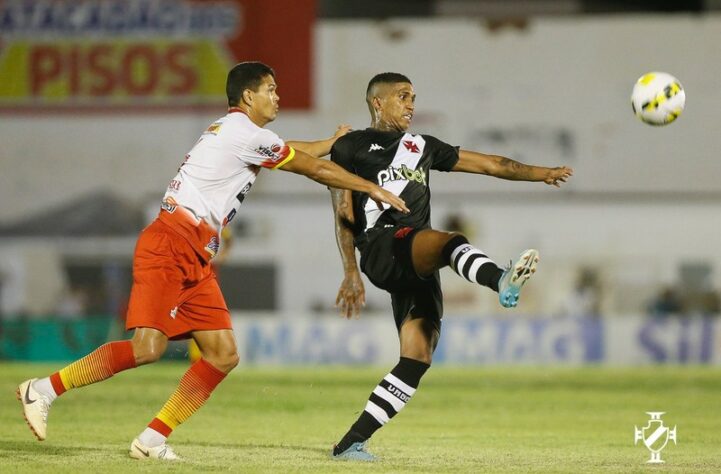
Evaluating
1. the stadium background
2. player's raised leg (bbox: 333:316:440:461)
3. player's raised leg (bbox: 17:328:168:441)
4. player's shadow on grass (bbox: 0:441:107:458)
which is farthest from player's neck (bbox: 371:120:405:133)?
the stadium background

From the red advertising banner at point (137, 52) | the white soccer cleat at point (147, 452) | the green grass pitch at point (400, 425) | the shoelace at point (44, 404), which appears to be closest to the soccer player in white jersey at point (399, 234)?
the green grass pitch at point (400, 425)

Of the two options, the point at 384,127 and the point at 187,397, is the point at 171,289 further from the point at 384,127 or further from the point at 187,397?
the point at 384,127

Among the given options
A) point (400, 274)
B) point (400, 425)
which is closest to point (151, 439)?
point (400, 274)

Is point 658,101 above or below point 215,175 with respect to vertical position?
above

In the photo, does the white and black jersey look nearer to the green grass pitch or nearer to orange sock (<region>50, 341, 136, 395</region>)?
the green grass pitch

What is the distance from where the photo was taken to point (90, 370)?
768 centimetres

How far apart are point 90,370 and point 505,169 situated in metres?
3.03

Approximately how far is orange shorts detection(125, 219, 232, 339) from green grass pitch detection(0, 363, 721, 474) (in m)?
0.88

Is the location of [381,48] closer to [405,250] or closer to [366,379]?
[366,379]

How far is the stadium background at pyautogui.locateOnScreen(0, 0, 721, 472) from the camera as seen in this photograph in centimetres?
2847

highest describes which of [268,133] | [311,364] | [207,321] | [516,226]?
[268,133]

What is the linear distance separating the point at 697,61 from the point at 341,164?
22015mm

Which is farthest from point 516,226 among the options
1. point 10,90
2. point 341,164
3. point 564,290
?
point 341,164

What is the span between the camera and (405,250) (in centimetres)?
783
